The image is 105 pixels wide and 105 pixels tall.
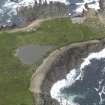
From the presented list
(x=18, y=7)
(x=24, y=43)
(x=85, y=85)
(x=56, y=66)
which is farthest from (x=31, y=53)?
(x=18, y=7)

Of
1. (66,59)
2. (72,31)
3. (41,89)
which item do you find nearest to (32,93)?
(41,89)

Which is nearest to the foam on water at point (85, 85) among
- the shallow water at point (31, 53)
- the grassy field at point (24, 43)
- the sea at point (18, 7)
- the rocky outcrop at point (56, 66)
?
the rocky outcrop at point (56, 66)

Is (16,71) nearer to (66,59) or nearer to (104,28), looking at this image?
(66,59)

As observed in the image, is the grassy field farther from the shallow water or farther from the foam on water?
the foam on water

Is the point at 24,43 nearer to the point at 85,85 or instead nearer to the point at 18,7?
the point at 85,85

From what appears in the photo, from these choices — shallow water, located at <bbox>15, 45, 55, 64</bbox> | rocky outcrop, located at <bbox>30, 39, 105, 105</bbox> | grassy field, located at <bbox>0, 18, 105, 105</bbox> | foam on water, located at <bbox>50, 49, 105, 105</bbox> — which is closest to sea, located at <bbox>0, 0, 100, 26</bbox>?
grassy field, located at <bbox>0, 18, 105, 105</bbox>
